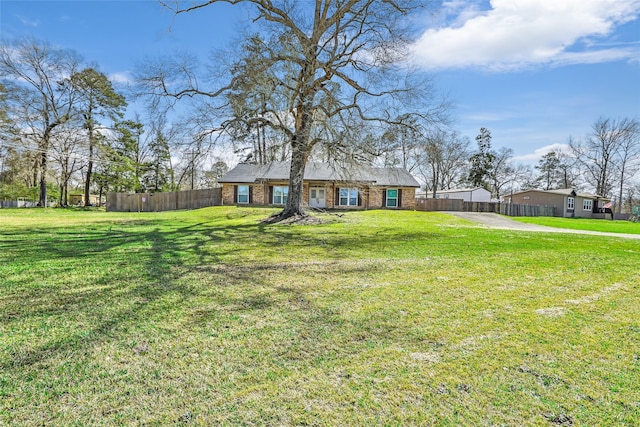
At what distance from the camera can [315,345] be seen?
2775 mm

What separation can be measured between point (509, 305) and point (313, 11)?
14.3m

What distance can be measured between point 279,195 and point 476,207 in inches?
707

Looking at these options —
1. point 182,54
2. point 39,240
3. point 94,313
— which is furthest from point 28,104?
point 94,313

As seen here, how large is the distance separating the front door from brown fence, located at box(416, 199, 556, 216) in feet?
26.9

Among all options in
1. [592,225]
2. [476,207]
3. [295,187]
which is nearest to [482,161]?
[476,207]

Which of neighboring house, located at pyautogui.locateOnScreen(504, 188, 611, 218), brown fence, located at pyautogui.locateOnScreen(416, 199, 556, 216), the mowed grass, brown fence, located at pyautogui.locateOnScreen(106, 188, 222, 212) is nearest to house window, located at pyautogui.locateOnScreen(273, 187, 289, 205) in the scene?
brown fence, located at pyautogui.locateOnScreen(106, 188, 222, 212)

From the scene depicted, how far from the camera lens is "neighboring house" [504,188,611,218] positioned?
111 ft

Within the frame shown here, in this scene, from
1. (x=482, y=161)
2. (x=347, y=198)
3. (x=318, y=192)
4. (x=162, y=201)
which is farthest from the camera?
(x=482, y=161)

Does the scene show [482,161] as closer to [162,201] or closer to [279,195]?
[279,195]

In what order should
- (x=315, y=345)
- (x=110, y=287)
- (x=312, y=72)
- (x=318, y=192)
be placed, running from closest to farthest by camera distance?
1. (x=315, y=345)
2. (x=110, y=287)
3. (x=312, y=72)
4. (x=318, y=192)

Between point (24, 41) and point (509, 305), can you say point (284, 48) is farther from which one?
point (24, 41)

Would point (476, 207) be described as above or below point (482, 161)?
below

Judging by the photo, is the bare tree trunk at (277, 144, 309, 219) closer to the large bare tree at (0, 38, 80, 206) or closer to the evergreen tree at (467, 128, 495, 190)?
the large bare tree at (0, 38, 80, 206)

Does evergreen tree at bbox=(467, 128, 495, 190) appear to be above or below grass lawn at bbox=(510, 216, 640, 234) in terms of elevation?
above
